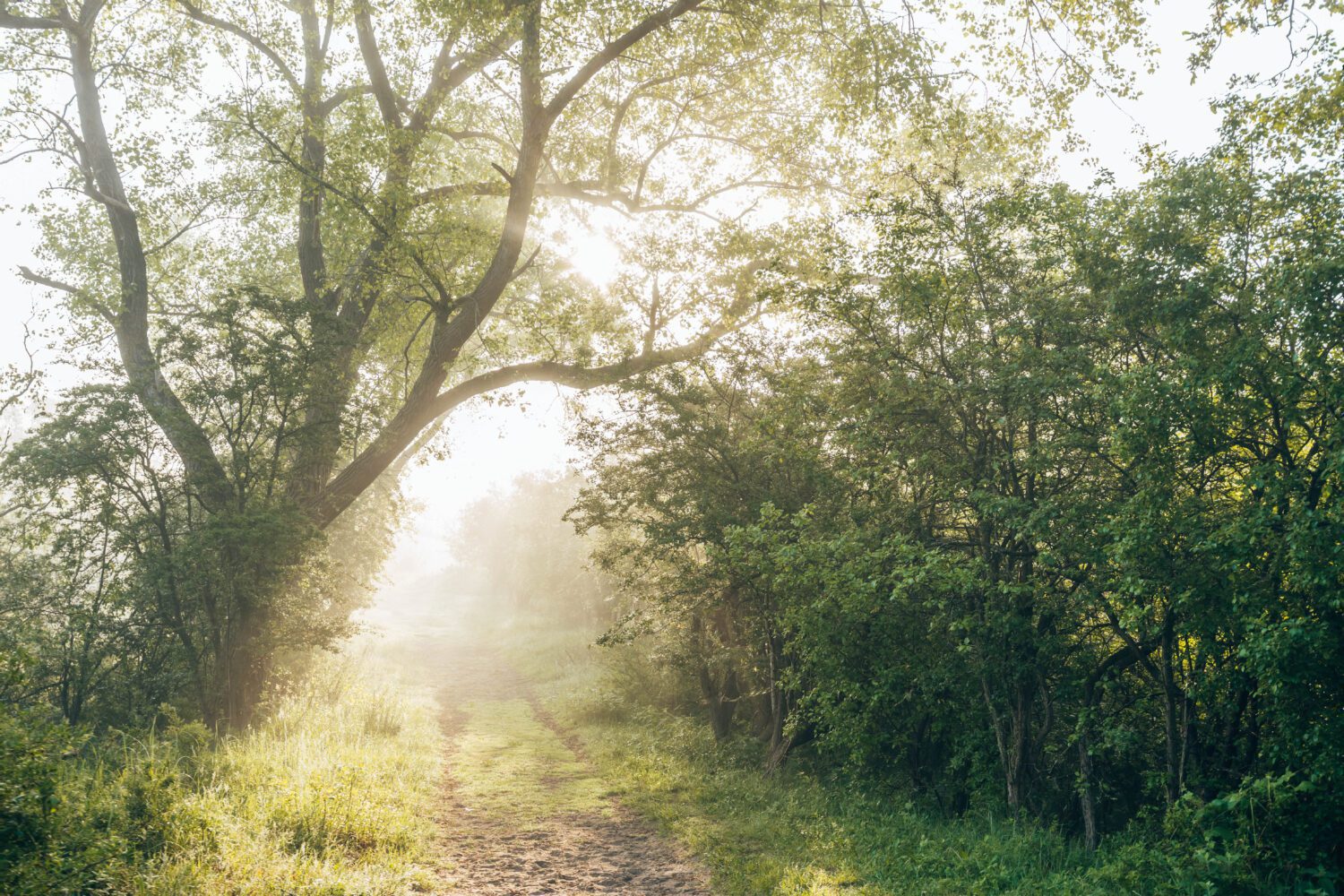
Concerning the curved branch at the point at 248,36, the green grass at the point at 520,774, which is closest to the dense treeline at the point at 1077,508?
the green grass at the point at 520,774

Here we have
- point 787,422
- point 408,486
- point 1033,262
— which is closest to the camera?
point 1033,262

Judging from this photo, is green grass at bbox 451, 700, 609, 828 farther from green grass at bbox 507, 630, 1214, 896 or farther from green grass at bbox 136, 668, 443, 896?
green grass at bbox 136, 668, 443, 896

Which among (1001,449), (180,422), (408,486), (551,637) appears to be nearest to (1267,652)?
(1001,449)

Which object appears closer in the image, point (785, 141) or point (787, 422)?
point (787, 422)

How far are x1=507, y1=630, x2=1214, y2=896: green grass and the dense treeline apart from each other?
0.63 metres

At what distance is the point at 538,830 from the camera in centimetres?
909

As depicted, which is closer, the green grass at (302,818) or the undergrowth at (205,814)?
the undergrowth at (205,814)

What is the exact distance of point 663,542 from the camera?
11.6 m

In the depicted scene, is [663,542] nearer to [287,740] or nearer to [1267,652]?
[287,740]

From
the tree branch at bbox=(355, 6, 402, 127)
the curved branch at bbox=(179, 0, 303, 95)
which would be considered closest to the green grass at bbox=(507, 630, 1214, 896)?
the tree branch at bbox=(355, 6, 402, 127)

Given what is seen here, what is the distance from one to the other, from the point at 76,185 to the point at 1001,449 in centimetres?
1662

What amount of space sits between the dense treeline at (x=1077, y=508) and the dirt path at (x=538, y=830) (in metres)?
2.78

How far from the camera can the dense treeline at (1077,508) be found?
5.66 m

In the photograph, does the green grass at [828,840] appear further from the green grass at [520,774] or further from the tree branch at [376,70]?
the tree branch at [376,70]
